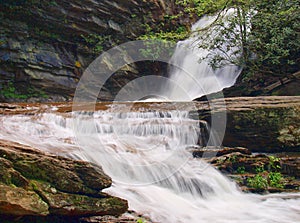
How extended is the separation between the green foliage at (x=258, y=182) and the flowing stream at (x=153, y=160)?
0.23 m

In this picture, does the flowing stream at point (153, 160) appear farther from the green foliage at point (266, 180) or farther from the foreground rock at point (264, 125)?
the foreground rock at point (264, 125)

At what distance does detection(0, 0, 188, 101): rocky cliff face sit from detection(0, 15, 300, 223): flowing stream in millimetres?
5406

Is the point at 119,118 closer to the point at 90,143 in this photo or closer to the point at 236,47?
the point at 90,143

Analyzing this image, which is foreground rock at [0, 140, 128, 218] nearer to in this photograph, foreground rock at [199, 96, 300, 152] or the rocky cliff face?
foreground rock at [199, 96, 300, 152]

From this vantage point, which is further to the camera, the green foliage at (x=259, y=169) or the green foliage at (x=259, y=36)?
the green foliage at (x=259, y=36)

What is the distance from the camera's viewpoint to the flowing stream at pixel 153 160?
372 centimetres

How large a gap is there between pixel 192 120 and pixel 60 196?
4.09 meters

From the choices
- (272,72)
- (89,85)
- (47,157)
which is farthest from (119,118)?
(89,85)

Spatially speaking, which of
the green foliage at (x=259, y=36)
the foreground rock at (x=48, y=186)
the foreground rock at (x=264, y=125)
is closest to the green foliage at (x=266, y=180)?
the foreground rock at (x=264, y=125)

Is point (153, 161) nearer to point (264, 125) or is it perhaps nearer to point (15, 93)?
point (264, 125)

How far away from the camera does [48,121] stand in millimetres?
6113

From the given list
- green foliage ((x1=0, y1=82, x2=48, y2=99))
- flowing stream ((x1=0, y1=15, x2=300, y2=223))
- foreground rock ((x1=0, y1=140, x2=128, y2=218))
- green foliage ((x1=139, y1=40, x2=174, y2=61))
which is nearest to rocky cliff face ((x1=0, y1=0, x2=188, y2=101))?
green foliage ((x1=0, y1=82, x2=48, y2=99))

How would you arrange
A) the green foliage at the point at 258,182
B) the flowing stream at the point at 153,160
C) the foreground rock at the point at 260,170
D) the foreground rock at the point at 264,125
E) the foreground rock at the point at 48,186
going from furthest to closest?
the foreground rock at the point at 264,125 → the foreground rock at the point at 260,170 → the green foliage at the point at 258,182 → the flowing stream at the point at 153,160 → the foreground rock at the point at 48,186

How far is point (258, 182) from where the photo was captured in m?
4.76
